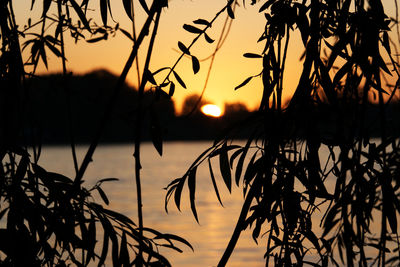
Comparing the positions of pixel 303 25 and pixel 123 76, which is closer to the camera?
pixel 123 76

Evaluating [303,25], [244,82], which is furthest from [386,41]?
[244,82]

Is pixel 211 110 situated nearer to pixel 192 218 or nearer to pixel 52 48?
pixel 52 48

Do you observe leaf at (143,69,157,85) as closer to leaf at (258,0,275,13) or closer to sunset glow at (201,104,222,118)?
sunset glow at (201,104,222,118)

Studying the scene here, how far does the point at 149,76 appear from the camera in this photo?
1.57m

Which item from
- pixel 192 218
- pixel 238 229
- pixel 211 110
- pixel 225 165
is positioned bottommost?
pixel 192 218

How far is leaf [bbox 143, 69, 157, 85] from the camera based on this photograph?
1537mm

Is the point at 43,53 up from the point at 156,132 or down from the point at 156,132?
up

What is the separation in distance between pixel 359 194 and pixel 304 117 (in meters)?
0.27

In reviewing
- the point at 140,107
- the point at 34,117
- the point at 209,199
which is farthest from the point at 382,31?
the point at 209,199

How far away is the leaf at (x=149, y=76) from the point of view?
1.54 meters

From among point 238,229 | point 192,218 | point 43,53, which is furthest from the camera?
point 192,218

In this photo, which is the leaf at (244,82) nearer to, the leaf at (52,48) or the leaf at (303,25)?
the leaf at (303,25)

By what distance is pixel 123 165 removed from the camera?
3603 centimetres

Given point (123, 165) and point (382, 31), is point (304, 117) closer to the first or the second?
point (382, 31)
